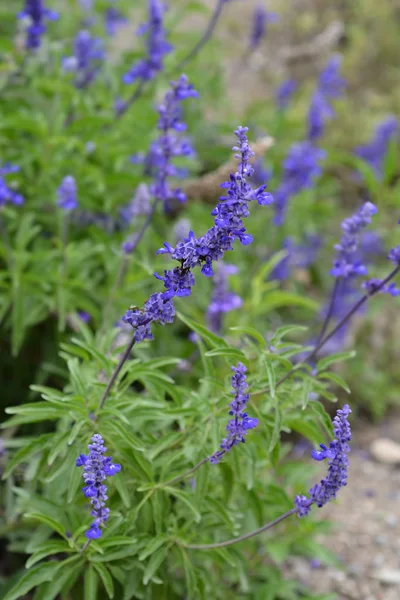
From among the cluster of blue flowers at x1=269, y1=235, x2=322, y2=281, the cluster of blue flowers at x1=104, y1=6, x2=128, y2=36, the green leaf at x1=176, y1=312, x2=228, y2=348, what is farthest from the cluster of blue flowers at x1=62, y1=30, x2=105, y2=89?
the green leaf at x1=176, y1=312, x2=228, y2=348

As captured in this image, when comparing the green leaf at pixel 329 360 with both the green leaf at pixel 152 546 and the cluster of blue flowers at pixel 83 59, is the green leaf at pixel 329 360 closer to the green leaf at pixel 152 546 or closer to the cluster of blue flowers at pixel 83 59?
the green leaf at pixel 152 546

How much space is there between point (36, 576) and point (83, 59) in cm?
298

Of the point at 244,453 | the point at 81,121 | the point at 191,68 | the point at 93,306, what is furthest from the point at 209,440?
the point at 191,68

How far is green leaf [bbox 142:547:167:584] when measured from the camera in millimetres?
2408

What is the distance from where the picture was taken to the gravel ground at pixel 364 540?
369 centimetres

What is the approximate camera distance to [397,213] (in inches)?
264

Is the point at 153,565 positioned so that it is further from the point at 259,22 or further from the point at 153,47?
the point at 259,22

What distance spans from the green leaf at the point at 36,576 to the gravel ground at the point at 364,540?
1485mm

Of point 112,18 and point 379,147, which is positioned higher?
point 112,18

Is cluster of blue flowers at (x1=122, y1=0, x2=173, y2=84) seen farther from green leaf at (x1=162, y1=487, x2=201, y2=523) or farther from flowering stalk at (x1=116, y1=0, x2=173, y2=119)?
green leaf at (x1=162, y1=487, x2=201, y2=523)

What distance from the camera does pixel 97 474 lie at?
6.87 feet

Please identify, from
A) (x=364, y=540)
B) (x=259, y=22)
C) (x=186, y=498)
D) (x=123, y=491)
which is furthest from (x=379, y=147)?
(x=123, y=491)

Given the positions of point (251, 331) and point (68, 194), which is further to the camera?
point (68, 194)

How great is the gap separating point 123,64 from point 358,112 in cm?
381
